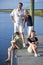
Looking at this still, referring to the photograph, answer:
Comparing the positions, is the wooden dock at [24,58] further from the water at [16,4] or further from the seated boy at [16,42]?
the water at [16,4]

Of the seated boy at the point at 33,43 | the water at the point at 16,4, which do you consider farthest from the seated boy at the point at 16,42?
the water at the point at 16,4

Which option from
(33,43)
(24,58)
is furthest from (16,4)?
(24,58)

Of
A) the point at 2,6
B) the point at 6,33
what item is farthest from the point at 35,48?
the point at 2,6

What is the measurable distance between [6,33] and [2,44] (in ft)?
9.95

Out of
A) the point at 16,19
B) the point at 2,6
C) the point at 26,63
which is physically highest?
the point at 16,19

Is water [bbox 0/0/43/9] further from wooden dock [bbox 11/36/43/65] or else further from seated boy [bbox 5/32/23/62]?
wooden dock [bbox 11/36/43/65]

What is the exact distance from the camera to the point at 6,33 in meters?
19.8

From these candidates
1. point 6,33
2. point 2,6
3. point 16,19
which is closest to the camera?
point 16,19

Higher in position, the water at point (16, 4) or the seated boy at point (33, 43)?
the seated boy at point (33, 43)

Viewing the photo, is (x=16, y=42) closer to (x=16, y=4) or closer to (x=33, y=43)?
(x=33, y=43)

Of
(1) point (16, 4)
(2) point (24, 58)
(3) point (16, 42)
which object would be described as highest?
(3) point (16, 42)

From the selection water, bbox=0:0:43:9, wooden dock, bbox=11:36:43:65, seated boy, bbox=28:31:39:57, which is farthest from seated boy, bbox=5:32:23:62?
water, bbox=0:0:43:9

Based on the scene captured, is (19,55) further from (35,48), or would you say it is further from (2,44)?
(2,44)

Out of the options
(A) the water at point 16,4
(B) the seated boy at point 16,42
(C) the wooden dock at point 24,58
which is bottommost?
(A) the water at point 16,4
